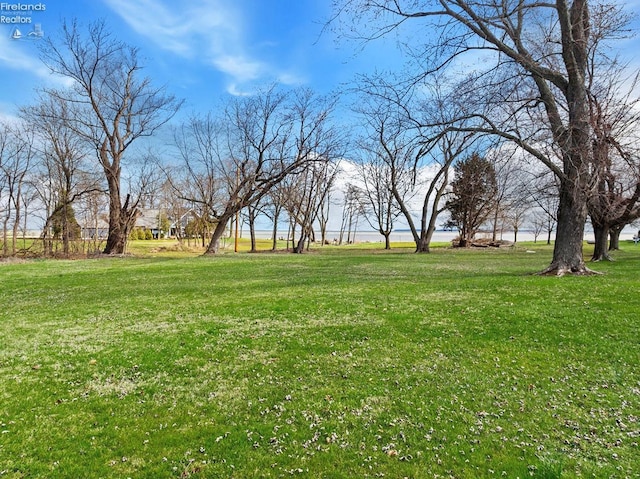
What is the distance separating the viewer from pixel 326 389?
4332 mm

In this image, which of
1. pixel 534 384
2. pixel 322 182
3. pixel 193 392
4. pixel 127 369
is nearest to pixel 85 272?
pixel 127 369

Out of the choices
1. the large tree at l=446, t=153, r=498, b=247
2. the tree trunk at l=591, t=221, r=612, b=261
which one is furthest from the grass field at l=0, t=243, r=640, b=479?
the large tree at l=446, t=153, r=498, b=247

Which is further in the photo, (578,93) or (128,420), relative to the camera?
(578,93)

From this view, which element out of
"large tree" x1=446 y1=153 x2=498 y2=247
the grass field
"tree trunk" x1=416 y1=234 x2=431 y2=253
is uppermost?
"large tree" x1=446 y1=153 x2=498 y2=247

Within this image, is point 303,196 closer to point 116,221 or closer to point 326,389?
point 116,221

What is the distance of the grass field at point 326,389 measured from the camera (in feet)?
9.90

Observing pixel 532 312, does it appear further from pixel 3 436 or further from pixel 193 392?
pixel 3 436

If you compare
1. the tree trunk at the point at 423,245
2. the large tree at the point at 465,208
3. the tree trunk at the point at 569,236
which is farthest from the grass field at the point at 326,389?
the large tree at the point at 465,208

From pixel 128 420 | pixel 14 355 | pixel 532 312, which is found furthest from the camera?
pixel 532 312

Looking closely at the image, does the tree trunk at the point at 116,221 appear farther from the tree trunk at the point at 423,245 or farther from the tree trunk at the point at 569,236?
the tree trunk at the point at 569,236

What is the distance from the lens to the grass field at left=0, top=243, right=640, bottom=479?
3.02m

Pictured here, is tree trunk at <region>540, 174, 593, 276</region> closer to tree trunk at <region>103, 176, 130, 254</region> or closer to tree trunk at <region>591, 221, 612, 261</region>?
tree trunk at <region>591, 221, 612, 261</region>

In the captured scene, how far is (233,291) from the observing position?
11141 millimetres

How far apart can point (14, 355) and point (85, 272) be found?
12.1 m
